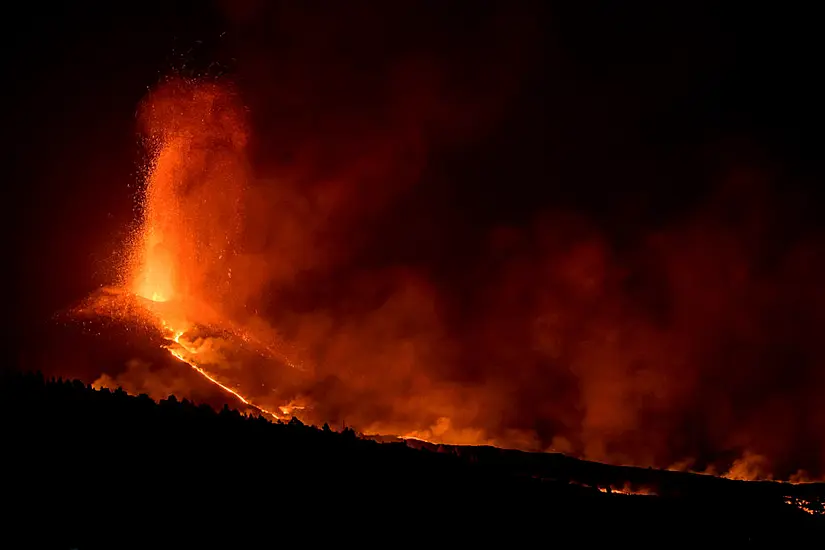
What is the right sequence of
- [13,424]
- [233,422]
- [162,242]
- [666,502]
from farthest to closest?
[162,242]
[666,502]
[233,422]
[13,424]

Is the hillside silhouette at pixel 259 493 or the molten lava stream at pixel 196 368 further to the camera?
the molten lava stream at pixel 196 368

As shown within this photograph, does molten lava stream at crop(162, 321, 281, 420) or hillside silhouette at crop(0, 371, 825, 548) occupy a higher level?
molten lava stream at crop(162, 321, 281, 420)

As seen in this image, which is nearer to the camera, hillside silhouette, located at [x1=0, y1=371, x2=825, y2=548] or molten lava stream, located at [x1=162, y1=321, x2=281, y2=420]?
hillside silhouette, located at [x1=0, y1=371, x2=825, y2=548]

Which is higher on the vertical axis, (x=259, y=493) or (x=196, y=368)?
(x=196, y=368)

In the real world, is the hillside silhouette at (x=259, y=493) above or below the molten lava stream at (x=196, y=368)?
below

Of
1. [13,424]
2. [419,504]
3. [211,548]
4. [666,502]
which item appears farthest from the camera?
[666,502]

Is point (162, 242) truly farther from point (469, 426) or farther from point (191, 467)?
point (191, 467)

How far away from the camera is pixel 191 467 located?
644 inches

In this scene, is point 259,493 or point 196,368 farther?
point 196,368

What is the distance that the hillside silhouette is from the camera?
46.8ft

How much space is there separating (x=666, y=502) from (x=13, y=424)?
50.3 ft

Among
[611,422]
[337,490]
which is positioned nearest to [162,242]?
[611,422]

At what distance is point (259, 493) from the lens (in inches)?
632

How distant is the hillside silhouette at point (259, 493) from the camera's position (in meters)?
14.3
